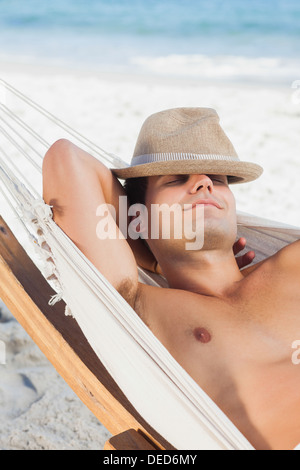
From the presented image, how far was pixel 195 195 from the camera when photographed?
1.64 metres

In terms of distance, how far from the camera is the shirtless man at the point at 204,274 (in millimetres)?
1344

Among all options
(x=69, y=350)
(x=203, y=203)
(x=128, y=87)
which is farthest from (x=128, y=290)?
(x=128, y=87)

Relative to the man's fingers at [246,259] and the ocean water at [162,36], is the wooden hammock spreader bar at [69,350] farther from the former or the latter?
the ocean water at [162,36]

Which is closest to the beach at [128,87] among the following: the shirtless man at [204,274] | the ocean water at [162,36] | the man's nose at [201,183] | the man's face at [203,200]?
the ocean water at [162,36]

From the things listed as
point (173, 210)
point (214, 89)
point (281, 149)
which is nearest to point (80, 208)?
point (173, 210)

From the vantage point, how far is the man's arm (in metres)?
1.45

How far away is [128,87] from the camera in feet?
21.6

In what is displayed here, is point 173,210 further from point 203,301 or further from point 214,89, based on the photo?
point 214,89

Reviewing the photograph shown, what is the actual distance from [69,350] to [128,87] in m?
5.58

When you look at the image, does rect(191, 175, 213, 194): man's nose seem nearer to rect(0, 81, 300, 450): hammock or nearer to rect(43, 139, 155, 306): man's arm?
rect(43, 139, 155, 306): man's arm

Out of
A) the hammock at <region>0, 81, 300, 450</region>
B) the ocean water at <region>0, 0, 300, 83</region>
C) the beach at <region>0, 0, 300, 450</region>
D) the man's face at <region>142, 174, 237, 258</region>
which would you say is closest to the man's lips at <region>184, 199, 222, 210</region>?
the man's face at <region>142, 174, 237, 258</region>

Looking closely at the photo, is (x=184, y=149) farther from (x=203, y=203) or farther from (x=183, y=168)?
(x=203, y=203)

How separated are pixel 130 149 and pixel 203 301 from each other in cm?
→ 338

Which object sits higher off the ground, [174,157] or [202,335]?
[174,157]
